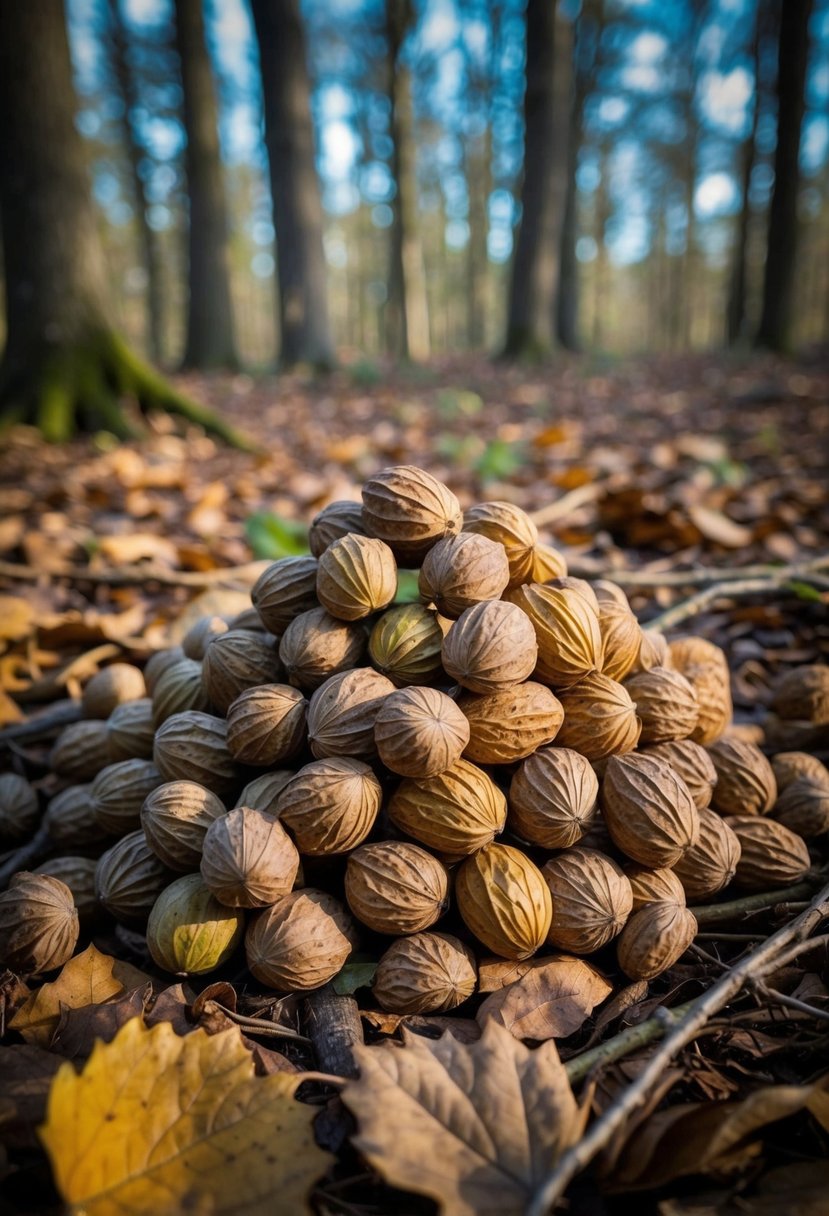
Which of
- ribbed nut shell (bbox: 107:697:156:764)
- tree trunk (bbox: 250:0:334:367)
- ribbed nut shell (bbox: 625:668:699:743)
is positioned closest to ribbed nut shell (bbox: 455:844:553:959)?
ribbed nut shell (bbox: 625:668:699:743)

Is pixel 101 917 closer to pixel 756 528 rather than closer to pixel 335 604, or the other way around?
pixel 335 604

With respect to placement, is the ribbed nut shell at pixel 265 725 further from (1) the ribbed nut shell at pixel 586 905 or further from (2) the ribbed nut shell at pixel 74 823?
(1) the ribbed nut shell at pixel 586 905

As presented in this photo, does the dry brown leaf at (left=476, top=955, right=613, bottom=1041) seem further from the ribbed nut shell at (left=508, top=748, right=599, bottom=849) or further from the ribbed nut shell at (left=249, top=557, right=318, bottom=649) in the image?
the ribbed nut shell at (left=249, top=557, right=318, bottom=649)

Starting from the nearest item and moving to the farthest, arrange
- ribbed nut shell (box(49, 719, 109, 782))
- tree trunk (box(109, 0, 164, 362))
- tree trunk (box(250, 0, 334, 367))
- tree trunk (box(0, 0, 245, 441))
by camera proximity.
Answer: ribbed nut shell (box(49, 719, 109, 782))
tree trunk (box(0, 0, 245, 441))
tree trunk (box(250, 0, 334, 367))
tree trunk (box(109, 0, 164, 362))

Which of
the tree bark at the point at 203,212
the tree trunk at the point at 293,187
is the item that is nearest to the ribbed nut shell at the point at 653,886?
the tree trunk at the point at 293,187

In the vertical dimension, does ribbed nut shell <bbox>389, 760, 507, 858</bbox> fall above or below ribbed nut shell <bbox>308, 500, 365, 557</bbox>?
below

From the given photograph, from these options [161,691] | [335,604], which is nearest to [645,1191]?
[335,604]
